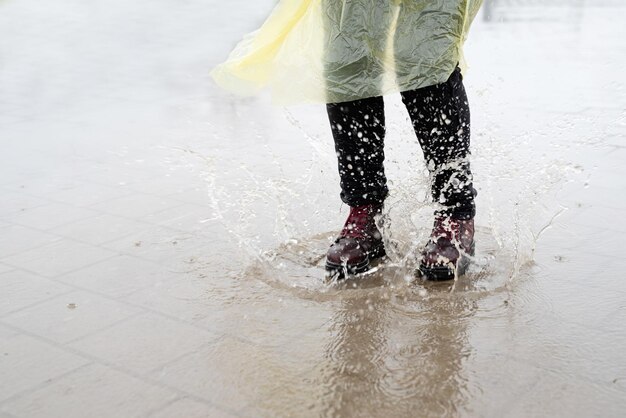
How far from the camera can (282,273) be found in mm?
2660

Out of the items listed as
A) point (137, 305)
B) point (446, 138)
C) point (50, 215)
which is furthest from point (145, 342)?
point (50, 215)

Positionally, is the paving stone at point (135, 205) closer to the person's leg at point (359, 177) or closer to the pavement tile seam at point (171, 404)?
the person's leg at point (359, 177)

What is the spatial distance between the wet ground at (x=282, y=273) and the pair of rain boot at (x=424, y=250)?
5 cm

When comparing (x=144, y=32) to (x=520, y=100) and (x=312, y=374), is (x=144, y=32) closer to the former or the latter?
(x=520, y=100)

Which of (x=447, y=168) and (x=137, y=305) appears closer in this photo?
(x=137, y=305)

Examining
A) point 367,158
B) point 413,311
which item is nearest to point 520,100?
point 367,158

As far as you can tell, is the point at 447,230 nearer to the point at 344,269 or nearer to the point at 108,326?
the point at 344,269

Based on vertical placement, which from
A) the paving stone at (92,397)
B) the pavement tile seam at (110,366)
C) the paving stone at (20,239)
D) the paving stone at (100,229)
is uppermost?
the paving stone at (92,397)

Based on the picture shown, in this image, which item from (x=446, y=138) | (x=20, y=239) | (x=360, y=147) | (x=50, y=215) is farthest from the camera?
(x=50, y=215)

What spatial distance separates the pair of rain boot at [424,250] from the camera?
256 centimetres

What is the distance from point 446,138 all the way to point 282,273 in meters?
0.64

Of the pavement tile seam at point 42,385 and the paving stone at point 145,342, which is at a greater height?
the pavement tile seam at point 42,385

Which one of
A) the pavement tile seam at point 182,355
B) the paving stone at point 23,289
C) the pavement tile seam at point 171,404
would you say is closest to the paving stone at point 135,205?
the paving stone at point 23,289

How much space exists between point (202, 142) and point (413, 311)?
2.26 metres
